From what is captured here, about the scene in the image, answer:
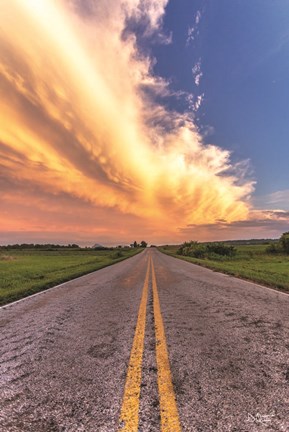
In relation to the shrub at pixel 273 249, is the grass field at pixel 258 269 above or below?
below

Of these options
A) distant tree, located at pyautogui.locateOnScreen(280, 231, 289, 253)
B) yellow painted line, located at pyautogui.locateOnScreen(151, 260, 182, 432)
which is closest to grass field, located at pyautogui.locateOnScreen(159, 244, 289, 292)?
yellow painted line, located at pyautogui.locateOnScreen(151, 260, 182, 432)

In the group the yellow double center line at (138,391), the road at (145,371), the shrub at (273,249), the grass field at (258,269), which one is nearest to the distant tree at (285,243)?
the shrub at (273,249)

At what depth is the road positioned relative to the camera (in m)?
2.29

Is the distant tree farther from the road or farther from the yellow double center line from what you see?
the yellow double center line

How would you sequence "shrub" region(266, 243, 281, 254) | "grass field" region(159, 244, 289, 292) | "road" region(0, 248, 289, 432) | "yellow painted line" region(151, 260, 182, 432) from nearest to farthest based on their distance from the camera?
"yellow painted line" region(151, 260, 182, 432) < "road" region(0, 248, 289, 432) < "grass field" region(159, 244, 289, 292) < "shrub" region(266, 243, 281, 254)

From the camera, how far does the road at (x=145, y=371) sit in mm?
2289

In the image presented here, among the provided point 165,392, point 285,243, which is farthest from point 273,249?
point 165,392

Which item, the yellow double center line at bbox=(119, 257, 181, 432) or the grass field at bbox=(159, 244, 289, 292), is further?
the grass field at bbox=(159, 244, 289, 292)

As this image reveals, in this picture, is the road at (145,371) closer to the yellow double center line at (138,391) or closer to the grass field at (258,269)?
the yellow double center line at (138,391)

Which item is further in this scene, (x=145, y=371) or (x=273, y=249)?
(x=273, y=249)

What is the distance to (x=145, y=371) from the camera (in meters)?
3.23

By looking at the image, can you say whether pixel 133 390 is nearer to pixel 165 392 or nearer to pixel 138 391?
pixel 138 391

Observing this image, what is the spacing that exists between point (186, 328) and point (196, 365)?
1.73 meters

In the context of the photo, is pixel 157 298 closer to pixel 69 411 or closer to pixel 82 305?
pixel 82 305
